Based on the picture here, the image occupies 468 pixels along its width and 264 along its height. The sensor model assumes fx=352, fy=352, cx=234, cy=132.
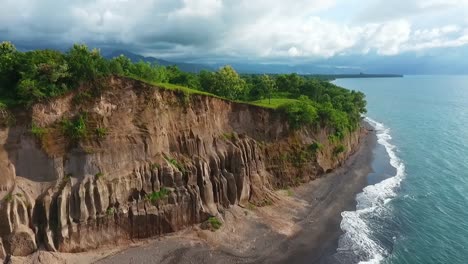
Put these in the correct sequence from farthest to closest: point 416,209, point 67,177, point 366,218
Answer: point 416,209 < point 366,218 < point 67,177

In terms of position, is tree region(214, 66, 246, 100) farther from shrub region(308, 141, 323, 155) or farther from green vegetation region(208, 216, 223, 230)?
green vegetation region(208, 216, 223, 230)

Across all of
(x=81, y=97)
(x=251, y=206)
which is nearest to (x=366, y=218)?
(x=251, y=206)

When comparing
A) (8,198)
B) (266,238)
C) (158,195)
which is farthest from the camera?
(266,238)

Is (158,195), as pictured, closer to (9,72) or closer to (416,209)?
(9,72)

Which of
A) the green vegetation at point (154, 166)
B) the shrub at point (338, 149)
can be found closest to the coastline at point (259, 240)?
the green vegetation at point (154, 166)

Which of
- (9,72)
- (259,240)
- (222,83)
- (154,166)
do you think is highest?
(9,72)

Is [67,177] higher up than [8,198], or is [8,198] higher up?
[67,177]

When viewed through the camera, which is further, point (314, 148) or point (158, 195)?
point (314, 148)
